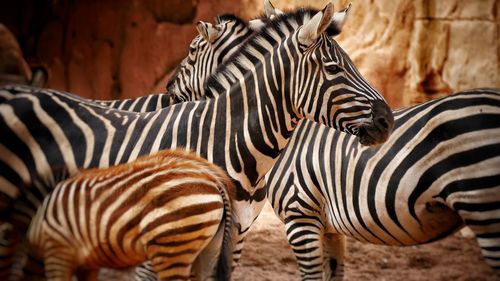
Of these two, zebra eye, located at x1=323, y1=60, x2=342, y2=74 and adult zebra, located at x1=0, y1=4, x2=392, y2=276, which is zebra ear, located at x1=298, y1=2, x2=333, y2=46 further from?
zebra eye, located at x1=323, y1=60, x2=342, y2=74

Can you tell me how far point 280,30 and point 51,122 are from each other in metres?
1.56

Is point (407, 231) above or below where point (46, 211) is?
above

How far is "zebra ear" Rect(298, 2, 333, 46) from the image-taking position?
4074mm

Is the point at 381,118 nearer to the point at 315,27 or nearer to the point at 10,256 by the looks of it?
the point at 315,27

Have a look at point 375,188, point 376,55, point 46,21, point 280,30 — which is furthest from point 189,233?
point 46,21

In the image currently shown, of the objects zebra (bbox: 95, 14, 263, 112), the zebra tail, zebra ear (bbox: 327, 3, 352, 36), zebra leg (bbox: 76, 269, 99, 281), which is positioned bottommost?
zebra leg (bbox: 76, 269, 99, 281)

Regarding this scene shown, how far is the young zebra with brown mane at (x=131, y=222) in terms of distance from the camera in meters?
2.82

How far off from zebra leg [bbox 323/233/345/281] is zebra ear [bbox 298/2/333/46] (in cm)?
266

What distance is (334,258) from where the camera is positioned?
20.9 feet

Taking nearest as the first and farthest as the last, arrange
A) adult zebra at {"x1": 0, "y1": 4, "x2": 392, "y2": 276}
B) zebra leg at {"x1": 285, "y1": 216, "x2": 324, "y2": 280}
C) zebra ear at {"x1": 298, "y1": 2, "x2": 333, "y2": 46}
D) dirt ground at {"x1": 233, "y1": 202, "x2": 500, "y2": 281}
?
adult zebra at {"x1": 0, "y1": 4, "x2": 392, "y2": 276} < zebra ear at {"x1": 298, "y1": 2, "x2": 333, "y2": 46} < zebra leg at {"x1": 285, "y1": 216, "x2": 324, "y2": 280} < dirt ground at {"x1": 233, "y1": 202, "x2": 500, "y2": 281}

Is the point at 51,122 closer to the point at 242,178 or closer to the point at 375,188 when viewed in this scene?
the point at 242,178

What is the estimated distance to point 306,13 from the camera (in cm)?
448

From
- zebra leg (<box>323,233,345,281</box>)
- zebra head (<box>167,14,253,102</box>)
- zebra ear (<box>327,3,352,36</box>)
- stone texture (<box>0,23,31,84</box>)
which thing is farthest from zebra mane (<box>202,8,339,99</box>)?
zebra leg (<box>323,233,345,281</box>)

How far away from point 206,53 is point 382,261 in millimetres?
3099
